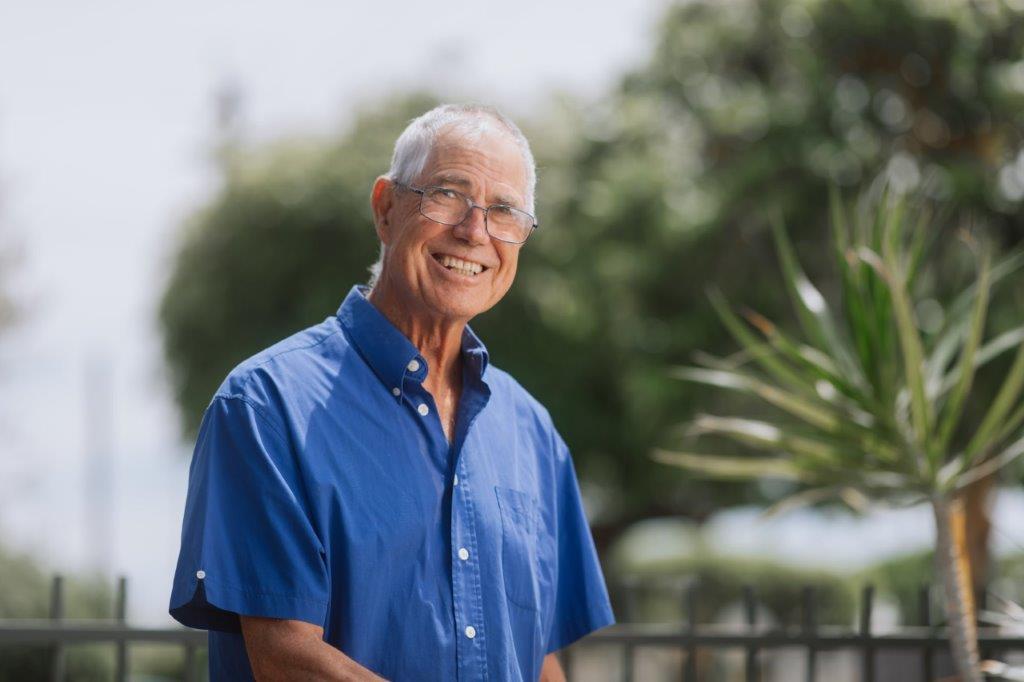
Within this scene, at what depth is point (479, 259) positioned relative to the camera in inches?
94.3

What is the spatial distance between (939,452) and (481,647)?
2.16 m

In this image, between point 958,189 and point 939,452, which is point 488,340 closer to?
point 958,189

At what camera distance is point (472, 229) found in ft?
7.78

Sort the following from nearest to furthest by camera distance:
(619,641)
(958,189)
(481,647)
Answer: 1. (481,647)
2. (619,641)
3. (958,189)

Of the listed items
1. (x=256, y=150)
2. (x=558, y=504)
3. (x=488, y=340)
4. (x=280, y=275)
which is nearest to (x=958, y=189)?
(x=558, y=504)

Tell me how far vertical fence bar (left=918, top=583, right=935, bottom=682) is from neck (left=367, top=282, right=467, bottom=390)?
2370mm

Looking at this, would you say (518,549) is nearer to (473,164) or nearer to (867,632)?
(473,164)

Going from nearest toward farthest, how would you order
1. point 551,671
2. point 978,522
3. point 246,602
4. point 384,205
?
point 246,602, point 384,205, point 551,671, point 978,522

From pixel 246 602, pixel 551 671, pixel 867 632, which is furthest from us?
pixel 867 632

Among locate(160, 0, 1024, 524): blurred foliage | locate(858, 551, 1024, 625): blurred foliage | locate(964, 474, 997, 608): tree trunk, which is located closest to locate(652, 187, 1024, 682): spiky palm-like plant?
locate(160, 0, 1024, 524): blurred foliage

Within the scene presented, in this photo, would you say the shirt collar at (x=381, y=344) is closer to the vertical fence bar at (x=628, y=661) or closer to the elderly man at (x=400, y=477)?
the elderly man at (x=400, y=477)

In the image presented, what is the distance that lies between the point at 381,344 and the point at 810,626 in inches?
92.8

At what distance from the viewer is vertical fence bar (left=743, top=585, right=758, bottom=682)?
13.6 ft

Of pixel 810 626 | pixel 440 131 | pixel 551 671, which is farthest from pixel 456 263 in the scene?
pixel 810 626
